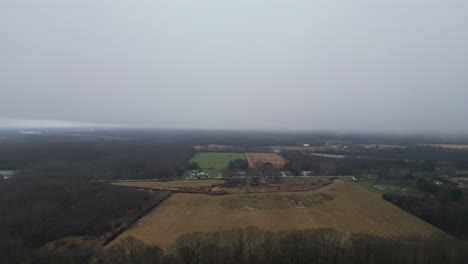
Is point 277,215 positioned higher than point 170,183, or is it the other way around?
point 277,215

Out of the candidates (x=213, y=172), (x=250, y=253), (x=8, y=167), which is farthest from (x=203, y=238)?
(x=8, y=167)

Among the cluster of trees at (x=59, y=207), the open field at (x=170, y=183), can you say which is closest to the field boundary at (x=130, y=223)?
the cluster of trees at (x=59, y=207)

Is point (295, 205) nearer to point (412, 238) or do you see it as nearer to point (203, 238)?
point (412, 238)

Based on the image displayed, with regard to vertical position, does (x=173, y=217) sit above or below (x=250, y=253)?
below

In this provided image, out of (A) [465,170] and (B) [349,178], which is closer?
(B) [349,178]

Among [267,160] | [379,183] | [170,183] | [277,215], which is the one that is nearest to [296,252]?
[277,215]

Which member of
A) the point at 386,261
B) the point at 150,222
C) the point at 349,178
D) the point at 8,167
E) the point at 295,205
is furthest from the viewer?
the point at 8,167

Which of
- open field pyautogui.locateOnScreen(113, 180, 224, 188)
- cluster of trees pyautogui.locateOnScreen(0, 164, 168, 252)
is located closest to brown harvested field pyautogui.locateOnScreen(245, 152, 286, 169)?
open field pyautogui.locateOnScreen(113, 180, 224, 188)

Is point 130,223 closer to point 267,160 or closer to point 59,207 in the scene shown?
point 59,207
